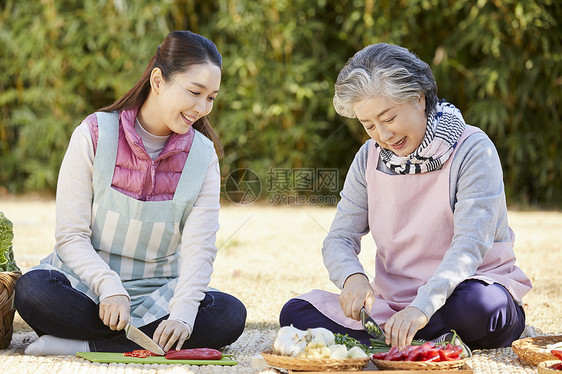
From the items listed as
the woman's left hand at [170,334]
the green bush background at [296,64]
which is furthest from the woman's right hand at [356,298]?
the green bush background at [296,64]

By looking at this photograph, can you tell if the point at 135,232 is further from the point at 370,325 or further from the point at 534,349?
the point at 534,349

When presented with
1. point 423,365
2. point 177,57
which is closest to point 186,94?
point 177,57

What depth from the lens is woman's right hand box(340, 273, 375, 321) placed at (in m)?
2.20

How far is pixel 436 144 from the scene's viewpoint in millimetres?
2244

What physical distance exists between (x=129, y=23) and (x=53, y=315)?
4.83 m

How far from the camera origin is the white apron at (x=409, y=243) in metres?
2.31

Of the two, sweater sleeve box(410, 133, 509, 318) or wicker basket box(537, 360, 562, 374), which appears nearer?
wicker basket box(537, 360, 562, 374)

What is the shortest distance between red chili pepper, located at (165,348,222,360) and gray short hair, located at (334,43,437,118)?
822 millimetres

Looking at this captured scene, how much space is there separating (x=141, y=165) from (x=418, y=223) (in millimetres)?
890

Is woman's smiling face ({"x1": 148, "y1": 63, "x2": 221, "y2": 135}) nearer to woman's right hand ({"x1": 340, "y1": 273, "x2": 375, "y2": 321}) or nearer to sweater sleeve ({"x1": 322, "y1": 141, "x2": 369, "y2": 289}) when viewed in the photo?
sweater sleeve ({"x1": 322, "y1": 141, "x2": 369, "y2": 289})

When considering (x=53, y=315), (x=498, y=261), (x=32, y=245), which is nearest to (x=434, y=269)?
(x=498, y=261)

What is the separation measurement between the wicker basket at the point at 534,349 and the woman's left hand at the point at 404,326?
1.04ft

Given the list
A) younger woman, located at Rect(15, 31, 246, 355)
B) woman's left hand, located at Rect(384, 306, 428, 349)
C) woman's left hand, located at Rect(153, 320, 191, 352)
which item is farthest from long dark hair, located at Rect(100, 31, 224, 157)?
woman's left hand, located at Rect(384, 306, 428, 349)

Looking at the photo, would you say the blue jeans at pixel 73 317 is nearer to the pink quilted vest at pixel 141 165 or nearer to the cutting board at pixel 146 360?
the cutting board at pixel 146 360
